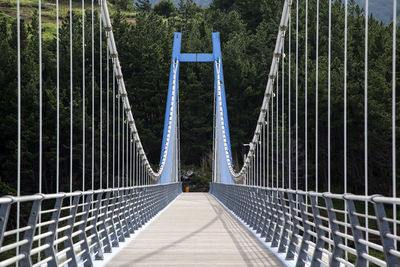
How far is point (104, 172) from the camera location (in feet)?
167

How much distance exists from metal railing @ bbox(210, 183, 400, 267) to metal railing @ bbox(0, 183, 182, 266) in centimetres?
198

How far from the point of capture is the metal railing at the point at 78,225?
453cm

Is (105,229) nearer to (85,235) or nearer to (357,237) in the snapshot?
(85,235)

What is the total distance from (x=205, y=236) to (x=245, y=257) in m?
3.57

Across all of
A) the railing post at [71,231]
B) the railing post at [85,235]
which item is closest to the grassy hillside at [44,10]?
the railing post at [85,235]

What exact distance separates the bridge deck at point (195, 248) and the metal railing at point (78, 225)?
28cm

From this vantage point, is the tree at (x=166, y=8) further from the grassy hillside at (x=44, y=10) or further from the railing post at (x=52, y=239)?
the railing post at (x=52, y=239)

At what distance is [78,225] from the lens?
834cm

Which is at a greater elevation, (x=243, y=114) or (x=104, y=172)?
(x=243, y=114)

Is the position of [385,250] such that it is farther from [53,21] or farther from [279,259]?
[53,21]

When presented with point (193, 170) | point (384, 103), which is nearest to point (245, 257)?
point (384, 103)

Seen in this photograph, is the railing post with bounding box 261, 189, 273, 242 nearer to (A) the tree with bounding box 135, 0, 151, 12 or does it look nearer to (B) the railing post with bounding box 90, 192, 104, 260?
(B) the railing post with bounding box 90, 192, 104, 260

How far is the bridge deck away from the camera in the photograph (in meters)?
8.09

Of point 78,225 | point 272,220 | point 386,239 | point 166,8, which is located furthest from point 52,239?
point 166,8
